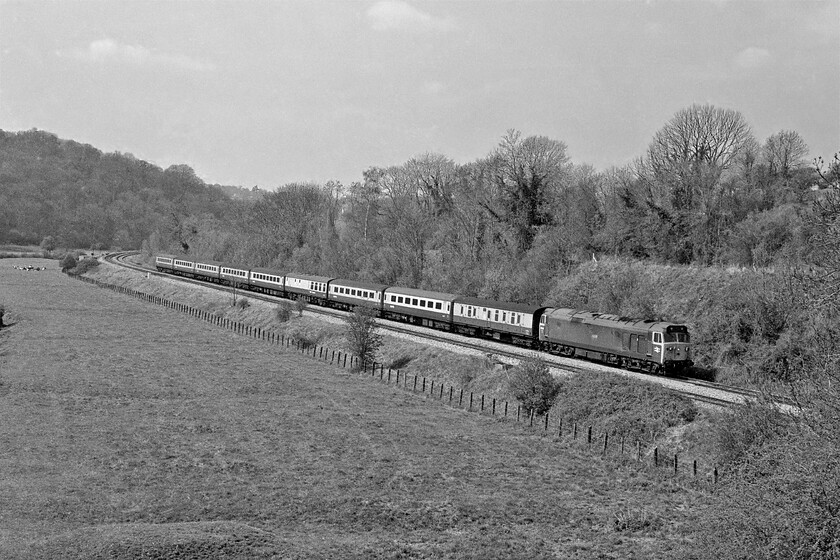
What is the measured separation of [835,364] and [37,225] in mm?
195196

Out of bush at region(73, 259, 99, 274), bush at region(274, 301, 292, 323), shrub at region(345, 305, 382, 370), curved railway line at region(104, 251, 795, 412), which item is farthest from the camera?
bush at region(73, 259, 99, 274)

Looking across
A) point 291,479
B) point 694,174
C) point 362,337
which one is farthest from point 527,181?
point 291,479

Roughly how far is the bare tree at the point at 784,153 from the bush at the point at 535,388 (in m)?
33.3

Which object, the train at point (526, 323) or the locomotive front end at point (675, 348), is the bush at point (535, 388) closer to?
the train at point (526, 323)

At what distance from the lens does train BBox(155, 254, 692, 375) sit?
111ft

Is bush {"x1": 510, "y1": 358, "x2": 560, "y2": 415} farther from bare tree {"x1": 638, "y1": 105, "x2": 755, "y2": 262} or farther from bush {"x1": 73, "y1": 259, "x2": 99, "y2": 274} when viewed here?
bush {"x1": 73, "y1": 259, "x2": 99, "y2": 274}

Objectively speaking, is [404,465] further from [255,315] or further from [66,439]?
[255,315]

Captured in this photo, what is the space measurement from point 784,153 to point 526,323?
29.1 meters

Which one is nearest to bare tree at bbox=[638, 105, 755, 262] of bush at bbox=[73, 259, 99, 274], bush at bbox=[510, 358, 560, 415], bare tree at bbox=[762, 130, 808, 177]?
bare tree at bbox=[762, 130, 808, 177]

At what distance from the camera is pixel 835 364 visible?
15234 millimetres

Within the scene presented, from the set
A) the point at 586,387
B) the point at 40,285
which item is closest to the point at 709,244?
the point at 586,387

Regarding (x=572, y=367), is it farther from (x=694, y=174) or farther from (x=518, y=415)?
(x=694, y=174)

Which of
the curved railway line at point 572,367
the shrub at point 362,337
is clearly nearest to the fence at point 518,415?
the shrub at point 362,337

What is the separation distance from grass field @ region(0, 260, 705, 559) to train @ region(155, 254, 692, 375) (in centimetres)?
894
